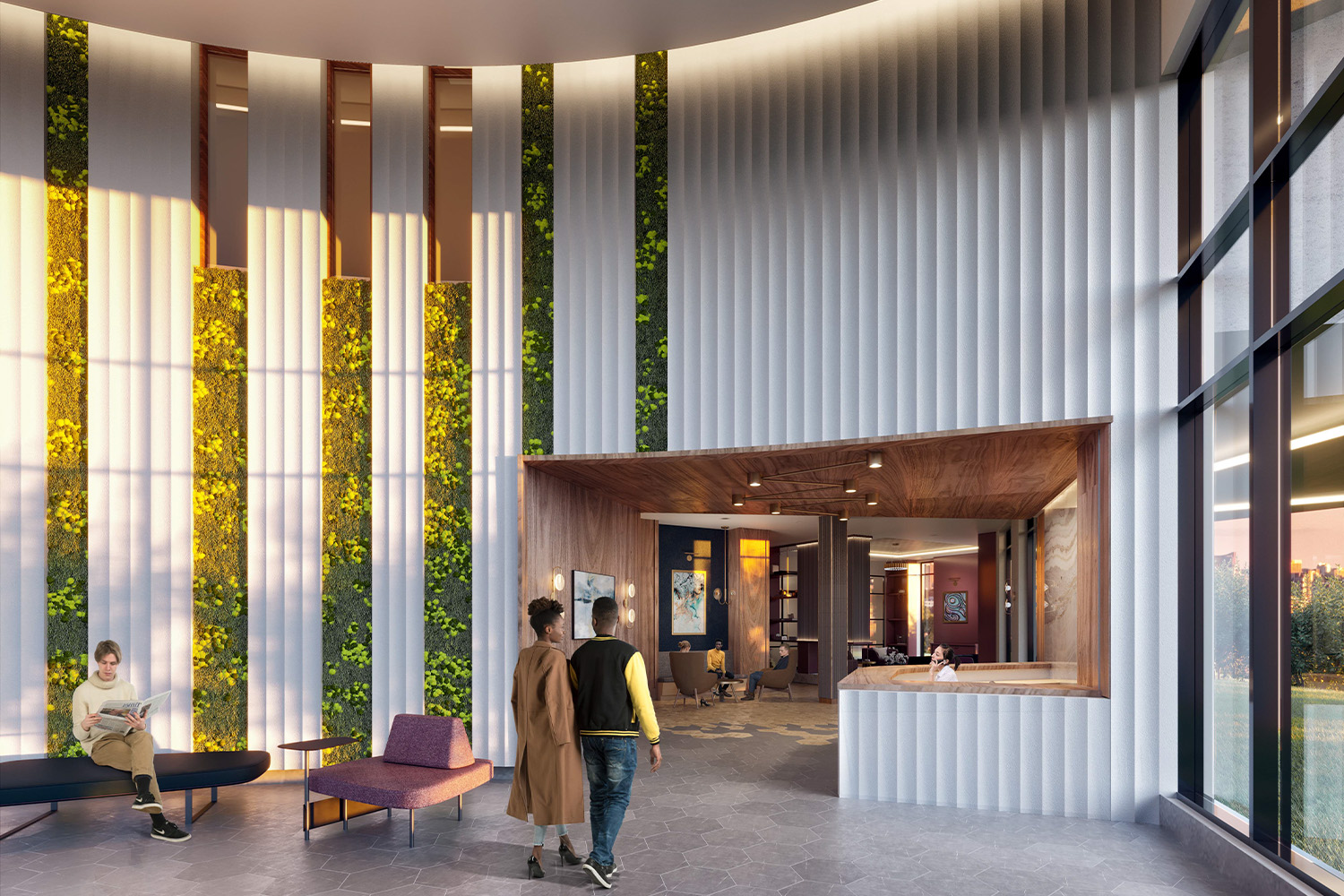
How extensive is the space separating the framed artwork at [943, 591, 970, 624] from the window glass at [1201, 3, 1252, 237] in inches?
817

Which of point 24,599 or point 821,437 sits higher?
point 821,437

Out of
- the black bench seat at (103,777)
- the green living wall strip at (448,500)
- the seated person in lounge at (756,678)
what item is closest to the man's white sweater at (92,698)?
the black bench seat at (103,777)

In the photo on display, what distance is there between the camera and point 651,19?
7707 millimetres

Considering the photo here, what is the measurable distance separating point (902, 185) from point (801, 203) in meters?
0.89

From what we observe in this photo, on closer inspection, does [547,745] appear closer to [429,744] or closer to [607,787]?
[607,787]

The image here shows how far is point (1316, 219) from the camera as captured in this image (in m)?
4.38

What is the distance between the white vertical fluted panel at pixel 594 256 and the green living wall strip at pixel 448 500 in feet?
3.03

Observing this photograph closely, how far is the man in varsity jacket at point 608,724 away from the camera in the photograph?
5.33 meters

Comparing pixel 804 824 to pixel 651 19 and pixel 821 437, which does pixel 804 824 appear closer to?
pixel 821 437

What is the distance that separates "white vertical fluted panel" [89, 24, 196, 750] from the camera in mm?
7926

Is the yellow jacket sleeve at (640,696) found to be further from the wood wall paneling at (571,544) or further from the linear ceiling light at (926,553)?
the linear ceiling light at (926,553)

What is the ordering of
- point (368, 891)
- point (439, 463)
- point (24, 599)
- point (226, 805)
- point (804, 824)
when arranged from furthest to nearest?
point (439, 463)
point (24, 599)
point (226, 805)
point (804, 824)
point (368, 891)

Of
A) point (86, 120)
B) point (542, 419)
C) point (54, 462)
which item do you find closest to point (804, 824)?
point (542, 419)

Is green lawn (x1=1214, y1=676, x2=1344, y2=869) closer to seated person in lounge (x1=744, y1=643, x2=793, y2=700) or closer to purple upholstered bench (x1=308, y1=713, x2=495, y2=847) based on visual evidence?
purple upholstered bench (x1=308, y1=713, x2=495, y2=847)
